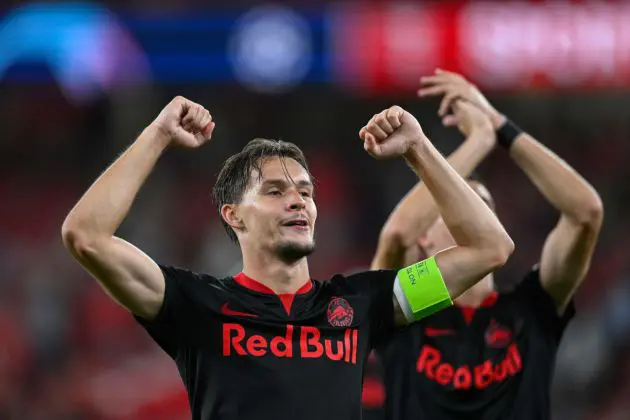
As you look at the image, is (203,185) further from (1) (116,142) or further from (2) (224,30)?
(2) (224,30)

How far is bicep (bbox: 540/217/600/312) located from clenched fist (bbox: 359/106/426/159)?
1.09m

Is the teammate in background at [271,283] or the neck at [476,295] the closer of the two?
the teammate in background at [271,283]

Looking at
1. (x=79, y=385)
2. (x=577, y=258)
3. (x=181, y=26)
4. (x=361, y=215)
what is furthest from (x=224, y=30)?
(x=577, y=258)

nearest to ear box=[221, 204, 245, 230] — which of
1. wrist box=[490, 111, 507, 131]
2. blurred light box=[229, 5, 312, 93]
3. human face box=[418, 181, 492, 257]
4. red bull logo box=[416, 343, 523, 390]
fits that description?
red bull logo box=[416, 343, 523, 390]

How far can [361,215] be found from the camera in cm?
1260

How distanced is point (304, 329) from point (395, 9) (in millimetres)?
7326

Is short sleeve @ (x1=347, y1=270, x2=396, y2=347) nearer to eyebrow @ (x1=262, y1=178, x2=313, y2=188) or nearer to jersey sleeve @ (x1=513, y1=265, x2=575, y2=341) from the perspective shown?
eyebrow @ (x1=262, y1=178, x2=313, y2=188)

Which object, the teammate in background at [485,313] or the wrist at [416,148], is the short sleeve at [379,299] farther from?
the teammate in background at [485,313]

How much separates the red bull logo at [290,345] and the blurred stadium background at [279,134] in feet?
21.6

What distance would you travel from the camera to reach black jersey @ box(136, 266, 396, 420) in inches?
128

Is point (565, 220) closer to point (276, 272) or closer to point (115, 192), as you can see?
point (276, 272)

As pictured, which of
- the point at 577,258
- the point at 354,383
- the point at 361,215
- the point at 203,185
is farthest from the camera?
the point at 203,185

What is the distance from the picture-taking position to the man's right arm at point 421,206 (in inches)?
167

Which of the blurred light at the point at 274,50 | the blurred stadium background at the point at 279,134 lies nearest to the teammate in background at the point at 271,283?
the blurred stadium background at the point at 279,134
